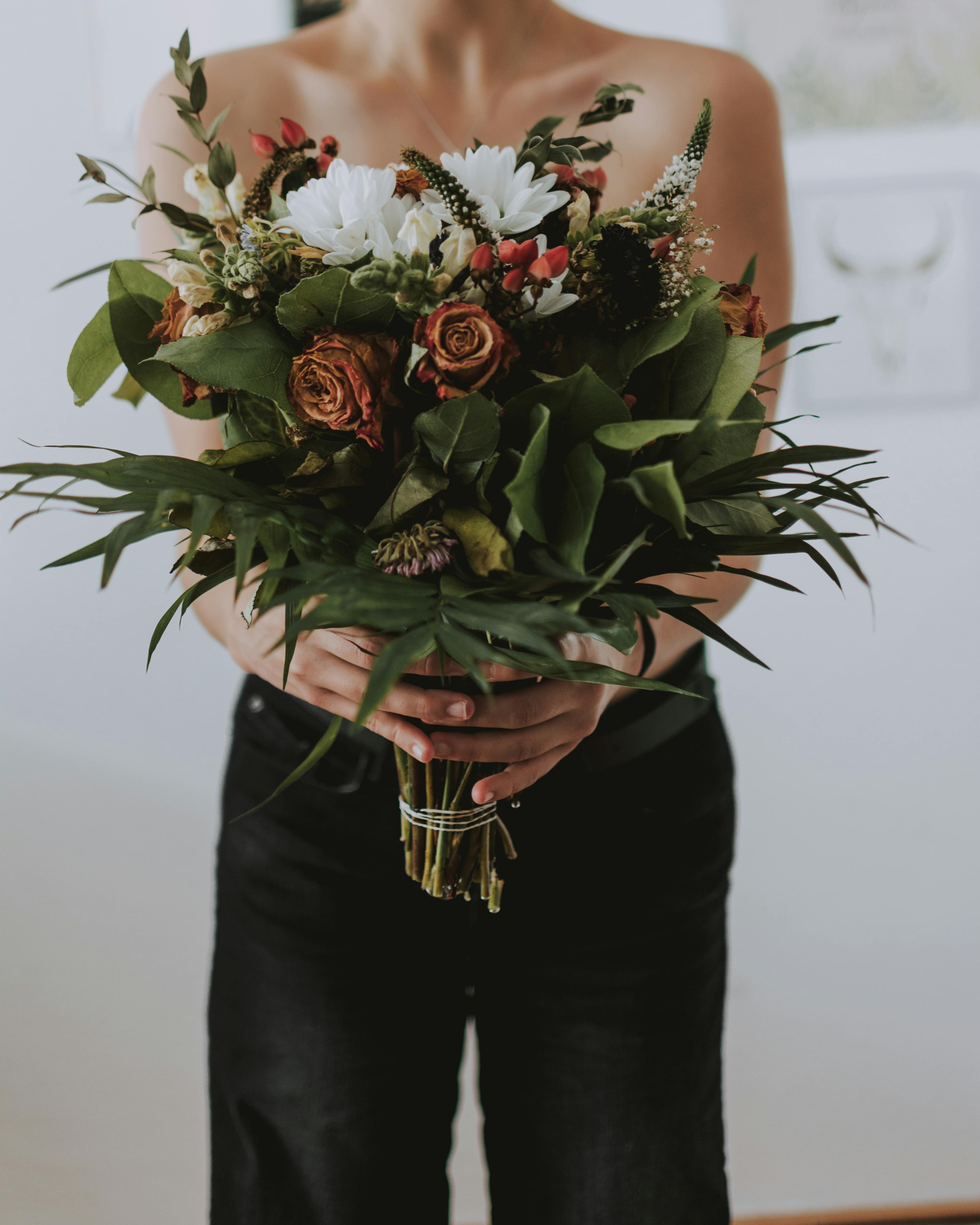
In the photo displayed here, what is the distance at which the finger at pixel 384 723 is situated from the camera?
54 cm

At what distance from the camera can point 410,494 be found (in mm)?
460

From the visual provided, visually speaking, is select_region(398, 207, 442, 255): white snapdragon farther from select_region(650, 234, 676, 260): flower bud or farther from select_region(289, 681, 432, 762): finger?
select_region(289, 681, 432, 762): finger

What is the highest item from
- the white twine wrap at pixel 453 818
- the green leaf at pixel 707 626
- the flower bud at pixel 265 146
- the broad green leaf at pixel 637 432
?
the flower bud at pixel 265 146

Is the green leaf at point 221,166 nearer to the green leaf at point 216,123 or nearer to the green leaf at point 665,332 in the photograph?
the green leaf at point 216,123

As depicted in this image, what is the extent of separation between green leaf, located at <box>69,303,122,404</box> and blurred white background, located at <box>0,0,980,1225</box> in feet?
2.02

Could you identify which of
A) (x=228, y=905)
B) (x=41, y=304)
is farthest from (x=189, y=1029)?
(x=41, y=304)

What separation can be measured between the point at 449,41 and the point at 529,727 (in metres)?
0.69

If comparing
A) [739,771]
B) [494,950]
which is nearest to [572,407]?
[494,950]

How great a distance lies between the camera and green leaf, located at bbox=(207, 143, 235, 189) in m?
0.54

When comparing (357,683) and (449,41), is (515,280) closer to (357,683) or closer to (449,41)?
(357,683)

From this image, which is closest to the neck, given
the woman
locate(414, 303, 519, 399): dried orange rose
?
the woman

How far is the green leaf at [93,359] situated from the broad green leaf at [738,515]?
39 cm

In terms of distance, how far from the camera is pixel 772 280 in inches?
33.3

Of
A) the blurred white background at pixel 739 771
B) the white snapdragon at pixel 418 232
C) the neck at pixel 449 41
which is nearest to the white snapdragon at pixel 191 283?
the white snapdragon at pixel 418 232
